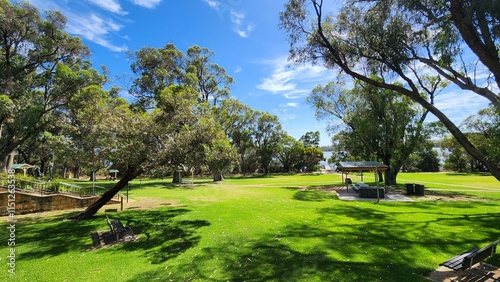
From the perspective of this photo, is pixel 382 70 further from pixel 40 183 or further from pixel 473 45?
pixel 40 183

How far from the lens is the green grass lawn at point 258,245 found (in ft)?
19.0

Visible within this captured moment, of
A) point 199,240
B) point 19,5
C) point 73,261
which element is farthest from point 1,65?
point 199,240

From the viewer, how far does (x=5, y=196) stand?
12914 mm

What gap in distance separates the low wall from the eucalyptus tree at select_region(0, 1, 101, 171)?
27.7 ft

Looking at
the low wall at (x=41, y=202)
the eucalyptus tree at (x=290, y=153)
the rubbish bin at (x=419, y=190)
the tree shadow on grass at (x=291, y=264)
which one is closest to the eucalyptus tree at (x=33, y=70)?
the low wall at (x=41, y=202)

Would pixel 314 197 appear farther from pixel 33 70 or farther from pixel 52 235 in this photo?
pixel 33 70

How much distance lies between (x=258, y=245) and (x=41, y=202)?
44.5ft

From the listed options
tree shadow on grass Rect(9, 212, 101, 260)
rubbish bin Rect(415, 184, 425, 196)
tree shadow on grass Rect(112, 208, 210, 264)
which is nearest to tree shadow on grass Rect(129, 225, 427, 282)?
tree shadow on grass Rect(112, 208, 210, 264)

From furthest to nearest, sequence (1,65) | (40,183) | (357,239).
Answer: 1. (1,65)
2. (40,183)
3. (357,239)

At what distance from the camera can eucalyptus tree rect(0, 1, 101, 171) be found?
62.4 ft

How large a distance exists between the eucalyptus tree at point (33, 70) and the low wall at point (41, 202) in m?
8.45

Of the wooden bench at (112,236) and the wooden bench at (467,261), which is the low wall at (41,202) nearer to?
the wooden bench at (112,236)

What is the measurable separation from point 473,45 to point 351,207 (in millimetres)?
9450

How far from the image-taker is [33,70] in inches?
851
